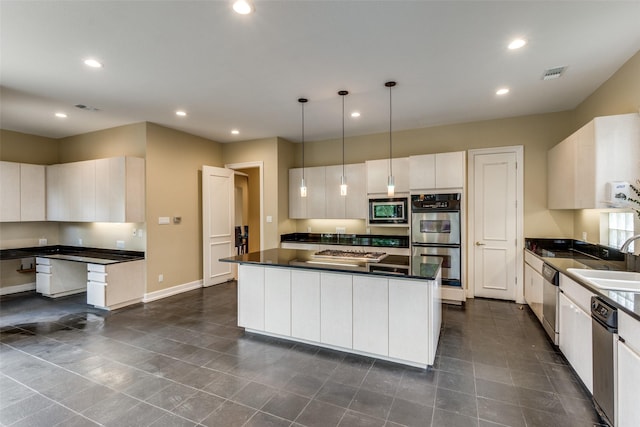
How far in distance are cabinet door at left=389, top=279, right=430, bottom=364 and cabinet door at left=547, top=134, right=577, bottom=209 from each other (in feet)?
7.48

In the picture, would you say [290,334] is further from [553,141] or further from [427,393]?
[553,141]

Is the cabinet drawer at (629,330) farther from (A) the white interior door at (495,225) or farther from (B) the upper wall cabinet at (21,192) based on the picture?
(B) the upper wall cabinet at (21,192)

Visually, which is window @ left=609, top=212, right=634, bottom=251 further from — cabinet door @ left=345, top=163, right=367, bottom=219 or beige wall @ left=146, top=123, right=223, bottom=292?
beige wall @ left=146, top=123, right=223, bottom=292

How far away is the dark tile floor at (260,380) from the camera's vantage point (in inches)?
81.4

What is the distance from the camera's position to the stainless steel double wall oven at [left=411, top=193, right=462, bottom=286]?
14.6 feet

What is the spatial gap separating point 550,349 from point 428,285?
1.65 meters

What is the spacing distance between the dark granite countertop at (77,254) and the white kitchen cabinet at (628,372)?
18.0 feet

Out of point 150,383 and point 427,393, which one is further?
point 150,383

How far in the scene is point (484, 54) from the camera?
2740 mm

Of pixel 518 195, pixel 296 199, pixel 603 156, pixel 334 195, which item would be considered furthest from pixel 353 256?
pixel 518 195

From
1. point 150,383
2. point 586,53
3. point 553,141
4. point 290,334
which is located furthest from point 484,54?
point 150,383

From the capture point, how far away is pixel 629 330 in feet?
5.44

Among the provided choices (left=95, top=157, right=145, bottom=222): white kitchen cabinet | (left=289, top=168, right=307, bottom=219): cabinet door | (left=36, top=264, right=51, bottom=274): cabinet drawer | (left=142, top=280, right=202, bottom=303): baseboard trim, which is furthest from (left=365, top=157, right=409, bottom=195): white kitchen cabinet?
(left=36, top=264, right=51, bottom=274): cabinet drawer

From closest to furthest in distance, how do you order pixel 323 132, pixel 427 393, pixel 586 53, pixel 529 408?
pixel 529 408 → pixel 427 393 → pixel 586 53 → pixel 323 132
